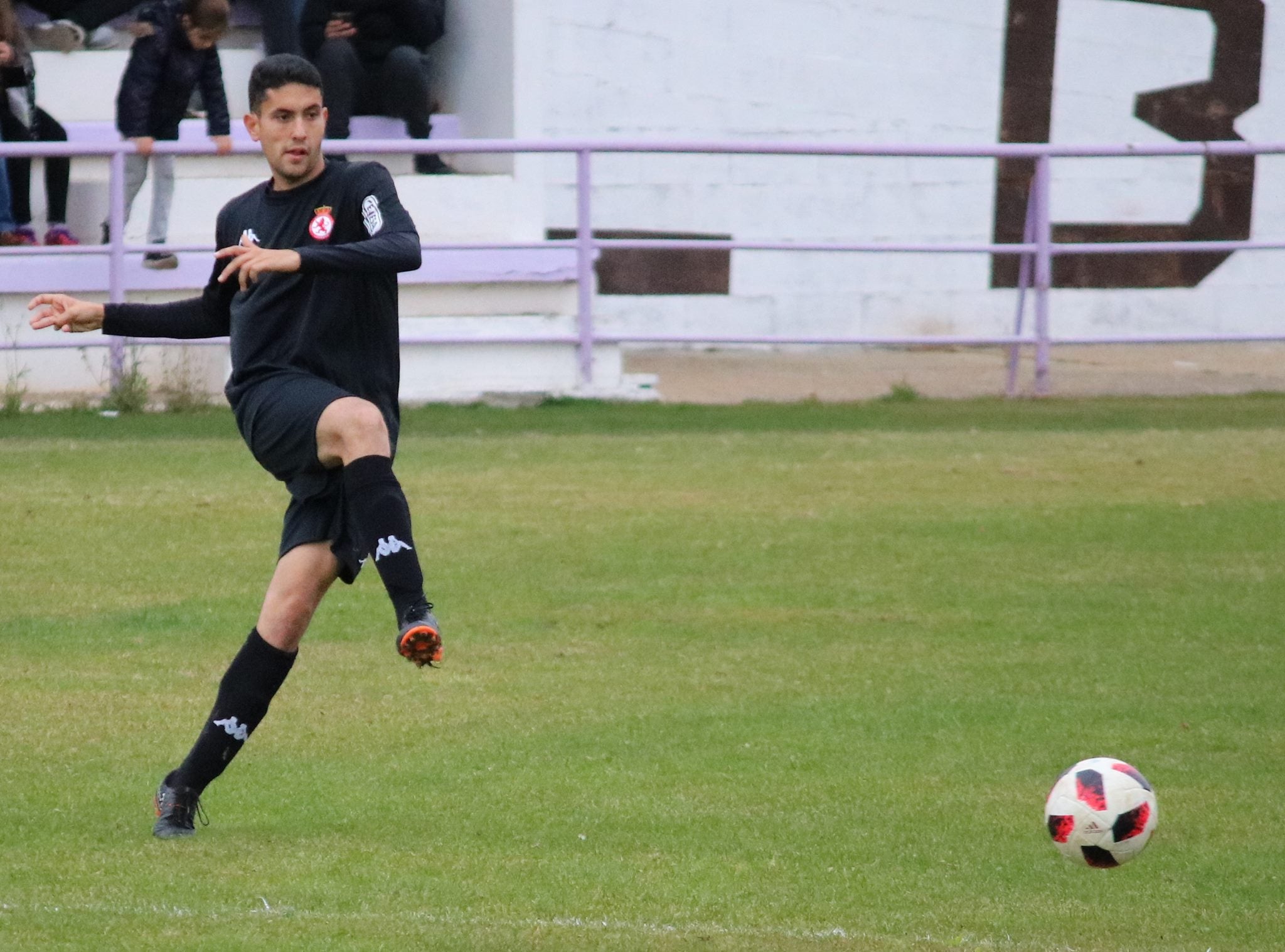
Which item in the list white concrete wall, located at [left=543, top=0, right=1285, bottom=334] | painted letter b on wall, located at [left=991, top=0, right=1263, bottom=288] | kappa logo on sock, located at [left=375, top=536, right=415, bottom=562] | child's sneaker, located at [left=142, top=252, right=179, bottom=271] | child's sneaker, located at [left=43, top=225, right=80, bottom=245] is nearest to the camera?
kappa logo on sock, located at [left=375, top=536, right=415, bottom=562]

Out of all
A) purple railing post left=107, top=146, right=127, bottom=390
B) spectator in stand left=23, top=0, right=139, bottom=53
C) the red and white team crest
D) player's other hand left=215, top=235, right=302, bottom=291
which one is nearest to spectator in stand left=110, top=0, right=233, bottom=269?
purple railing post left=107, top=146, right=127, bottom=390

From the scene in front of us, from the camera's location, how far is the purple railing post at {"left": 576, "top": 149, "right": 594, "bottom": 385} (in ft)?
46.9

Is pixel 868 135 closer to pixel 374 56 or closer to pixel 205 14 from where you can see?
pixel 374 56

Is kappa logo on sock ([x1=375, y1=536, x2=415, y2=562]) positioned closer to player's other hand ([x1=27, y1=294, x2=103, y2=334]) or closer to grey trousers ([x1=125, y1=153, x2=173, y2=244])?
player's other hand ([x1=27, y1=294, x2=103, y2=334])

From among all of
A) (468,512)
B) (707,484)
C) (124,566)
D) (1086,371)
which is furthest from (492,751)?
(1086,371)

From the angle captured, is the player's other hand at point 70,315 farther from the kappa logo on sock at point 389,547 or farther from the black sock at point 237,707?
the kappa logo on sock at point 389,547

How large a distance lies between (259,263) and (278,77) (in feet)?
2.02

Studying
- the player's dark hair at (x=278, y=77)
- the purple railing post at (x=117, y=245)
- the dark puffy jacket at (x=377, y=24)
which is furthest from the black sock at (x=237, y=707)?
the dark puffy jacket at (x=377, y=24)

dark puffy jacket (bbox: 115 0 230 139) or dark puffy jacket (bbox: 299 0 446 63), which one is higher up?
dark puffy jacket (bbox: 299 0 446 63)

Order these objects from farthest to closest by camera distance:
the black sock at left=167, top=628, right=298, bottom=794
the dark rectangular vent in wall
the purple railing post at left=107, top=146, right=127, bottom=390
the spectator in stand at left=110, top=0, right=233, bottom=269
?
the dark rectangular vent in wall
the spectator in stand at left=110, top=0, right=233, bottom=269
the purple railing post at left=107, top=146, right=127, bottom=390
the black sock at left=167, top=628, right=298, bottom=794

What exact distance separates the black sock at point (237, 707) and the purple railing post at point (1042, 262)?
34.3 feet

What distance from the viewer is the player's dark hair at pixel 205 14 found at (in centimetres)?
1366

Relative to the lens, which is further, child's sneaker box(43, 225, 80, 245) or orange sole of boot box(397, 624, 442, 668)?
child's sneaker box(43, 225, 80, 245)

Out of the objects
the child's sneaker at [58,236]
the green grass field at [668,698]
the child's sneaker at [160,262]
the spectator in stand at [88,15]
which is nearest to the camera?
the green grass field at [668,698]
